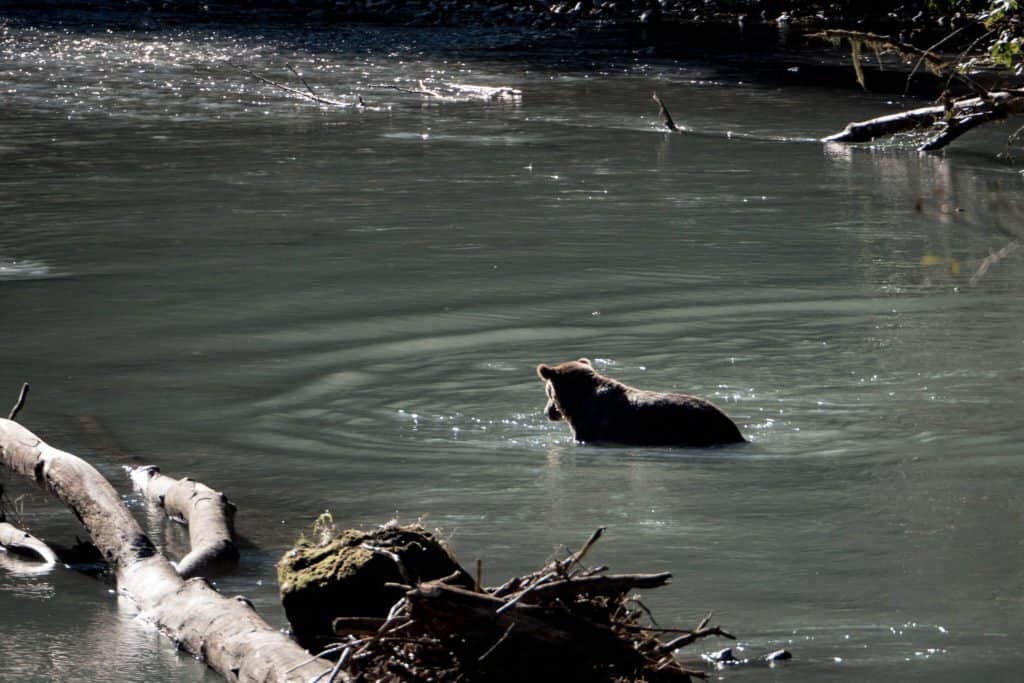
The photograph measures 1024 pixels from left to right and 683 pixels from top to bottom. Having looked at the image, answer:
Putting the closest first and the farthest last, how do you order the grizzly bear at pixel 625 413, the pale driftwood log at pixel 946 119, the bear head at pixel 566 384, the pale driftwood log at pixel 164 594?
the pale driftwood log at pixel 164 594 < the grizzly bear at pixel 625 413 < the bear head at pixel 566 384 < the pale driftwood log at pixel 946 119

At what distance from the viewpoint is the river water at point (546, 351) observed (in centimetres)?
898

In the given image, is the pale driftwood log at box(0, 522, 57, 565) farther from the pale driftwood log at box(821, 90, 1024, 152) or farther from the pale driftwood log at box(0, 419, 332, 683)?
the pale driftwood log at box(821, 90, 1024, 152)

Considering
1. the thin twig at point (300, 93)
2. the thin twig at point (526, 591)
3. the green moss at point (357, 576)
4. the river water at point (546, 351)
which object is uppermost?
the thin twig at point (526, 591)

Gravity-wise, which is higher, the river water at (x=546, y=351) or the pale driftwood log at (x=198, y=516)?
the pale driftwood log at (x=198, y=516)

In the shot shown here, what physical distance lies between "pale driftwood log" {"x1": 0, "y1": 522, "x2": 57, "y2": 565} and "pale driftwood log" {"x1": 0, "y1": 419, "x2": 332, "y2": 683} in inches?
10.7

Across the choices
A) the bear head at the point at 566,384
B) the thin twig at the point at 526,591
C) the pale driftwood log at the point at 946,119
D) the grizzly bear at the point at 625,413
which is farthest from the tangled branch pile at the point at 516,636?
the pale driftwood log at the point at 946,119

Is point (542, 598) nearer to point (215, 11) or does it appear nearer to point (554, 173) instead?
point (554, 173)

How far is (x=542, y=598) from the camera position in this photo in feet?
22.5

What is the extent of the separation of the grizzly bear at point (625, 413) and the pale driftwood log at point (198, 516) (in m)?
3.05

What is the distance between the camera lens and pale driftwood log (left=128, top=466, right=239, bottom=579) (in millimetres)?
9000

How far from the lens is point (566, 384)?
492 inches

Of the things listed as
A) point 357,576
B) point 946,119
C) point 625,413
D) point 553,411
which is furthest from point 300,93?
point 357,576

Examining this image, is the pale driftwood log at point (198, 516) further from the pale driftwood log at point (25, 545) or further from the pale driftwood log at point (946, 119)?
the pale driftwood log at point (946, 119)

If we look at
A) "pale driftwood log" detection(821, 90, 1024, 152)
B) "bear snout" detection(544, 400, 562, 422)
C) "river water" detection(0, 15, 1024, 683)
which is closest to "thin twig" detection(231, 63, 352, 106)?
"river water" detection(0, 15, 1024, 683)
